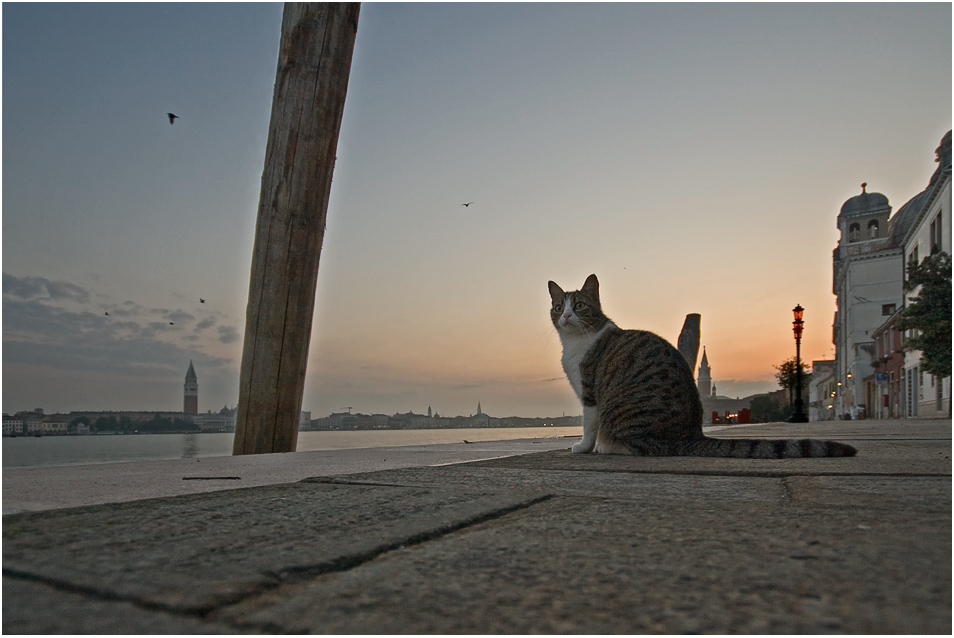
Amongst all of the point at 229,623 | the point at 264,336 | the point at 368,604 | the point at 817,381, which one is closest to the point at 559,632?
the point at 368,604

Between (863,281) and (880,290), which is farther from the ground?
(863,281)

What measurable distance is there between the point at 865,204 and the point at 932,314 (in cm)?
5248

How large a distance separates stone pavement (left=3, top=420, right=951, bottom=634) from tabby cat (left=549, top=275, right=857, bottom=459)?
185 centimetres

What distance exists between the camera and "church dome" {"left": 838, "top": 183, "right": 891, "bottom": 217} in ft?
197

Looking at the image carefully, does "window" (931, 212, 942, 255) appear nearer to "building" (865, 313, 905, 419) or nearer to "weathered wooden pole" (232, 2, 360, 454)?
"building" (865, 313, 905, 419)

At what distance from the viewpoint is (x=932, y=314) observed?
1606 centimetres

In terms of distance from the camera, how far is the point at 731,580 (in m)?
0.92

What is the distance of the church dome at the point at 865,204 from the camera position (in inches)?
2370

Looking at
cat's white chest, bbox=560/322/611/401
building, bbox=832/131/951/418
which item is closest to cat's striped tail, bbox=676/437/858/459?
cat's white chest, bbox=560/322/611/401

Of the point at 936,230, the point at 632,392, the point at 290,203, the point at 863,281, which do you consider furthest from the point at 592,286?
the point at 863,281

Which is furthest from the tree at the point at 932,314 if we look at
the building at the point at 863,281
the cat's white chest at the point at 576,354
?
the building at the point at 863,281

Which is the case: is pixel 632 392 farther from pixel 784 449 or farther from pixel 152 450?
pixel 152 450

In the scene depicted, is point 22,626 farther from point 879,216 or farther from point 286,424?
point 879,216

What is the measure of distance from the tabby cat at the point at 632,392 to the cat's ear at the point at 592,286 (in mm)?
164
